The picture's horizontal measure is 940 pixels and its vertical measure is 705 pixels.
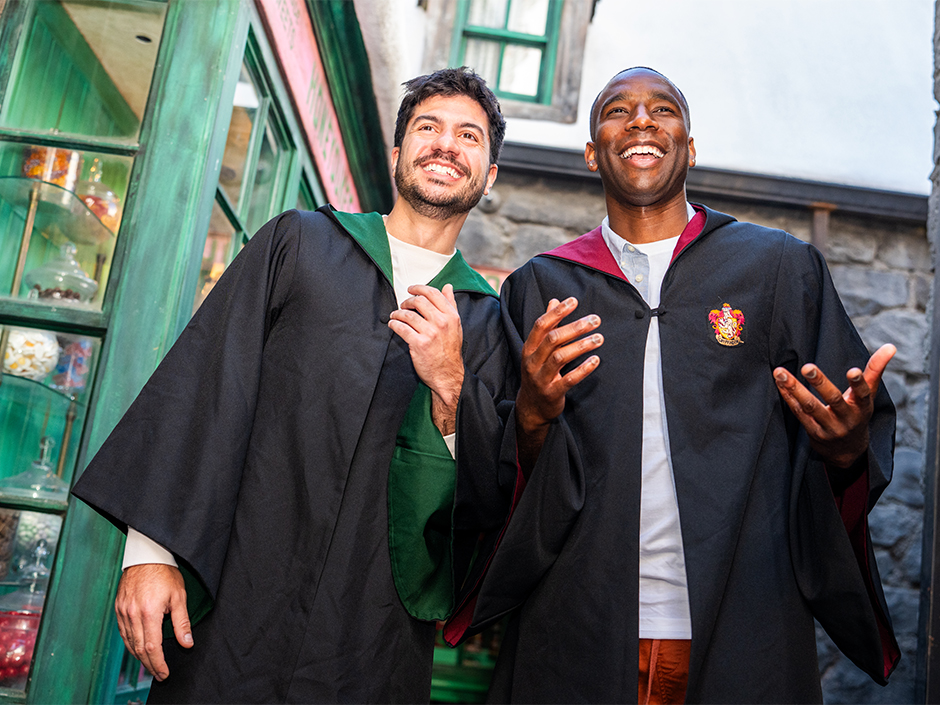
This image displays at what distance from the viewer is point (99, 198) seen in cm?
244

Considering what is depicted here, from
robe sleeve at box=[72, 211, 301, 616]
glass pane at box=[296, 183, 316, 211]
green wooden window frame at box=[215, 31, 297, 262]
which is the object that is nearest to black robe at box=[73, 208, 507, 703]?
robe sleeve at box=[72, 211, 301, 616]

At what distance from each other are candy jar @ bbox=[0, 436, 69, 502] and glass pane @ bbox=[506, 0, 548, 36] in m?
4.48

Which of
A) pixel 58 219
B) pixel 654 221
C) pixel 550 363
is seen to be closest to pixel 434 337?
pixel 550 363

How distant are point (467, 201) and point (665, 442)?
951 millimetres

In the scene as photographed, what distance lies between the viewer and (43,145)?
246 centimetres

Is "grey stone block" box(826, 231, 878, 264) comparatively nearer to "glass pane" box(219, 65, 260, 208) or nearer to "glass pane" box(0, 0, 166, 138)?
"glass pane" box(219, 65, 260, 208)

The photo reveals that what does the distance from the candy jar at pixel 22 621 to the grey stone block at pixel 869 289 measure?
432 centimetres

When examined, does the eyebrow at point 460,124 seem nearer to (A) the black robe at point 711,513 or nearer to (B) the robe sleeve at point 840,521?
(A) the black robe at point 711,513

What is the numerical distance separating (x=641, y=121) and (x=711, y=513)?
1014 mm

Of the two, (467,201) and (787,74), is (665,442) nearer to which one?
(467,201)

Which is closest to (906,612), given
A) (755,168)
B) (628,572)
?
(755,168)

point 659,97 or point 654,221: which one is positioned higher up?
point 659,97

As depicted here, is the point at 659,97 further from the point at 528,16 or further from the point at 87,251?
the point at 528,16

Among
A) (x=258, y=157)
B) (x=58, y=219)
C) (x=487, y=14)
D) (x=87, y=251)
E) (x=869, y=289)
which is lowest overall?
(x=87, y=251)
